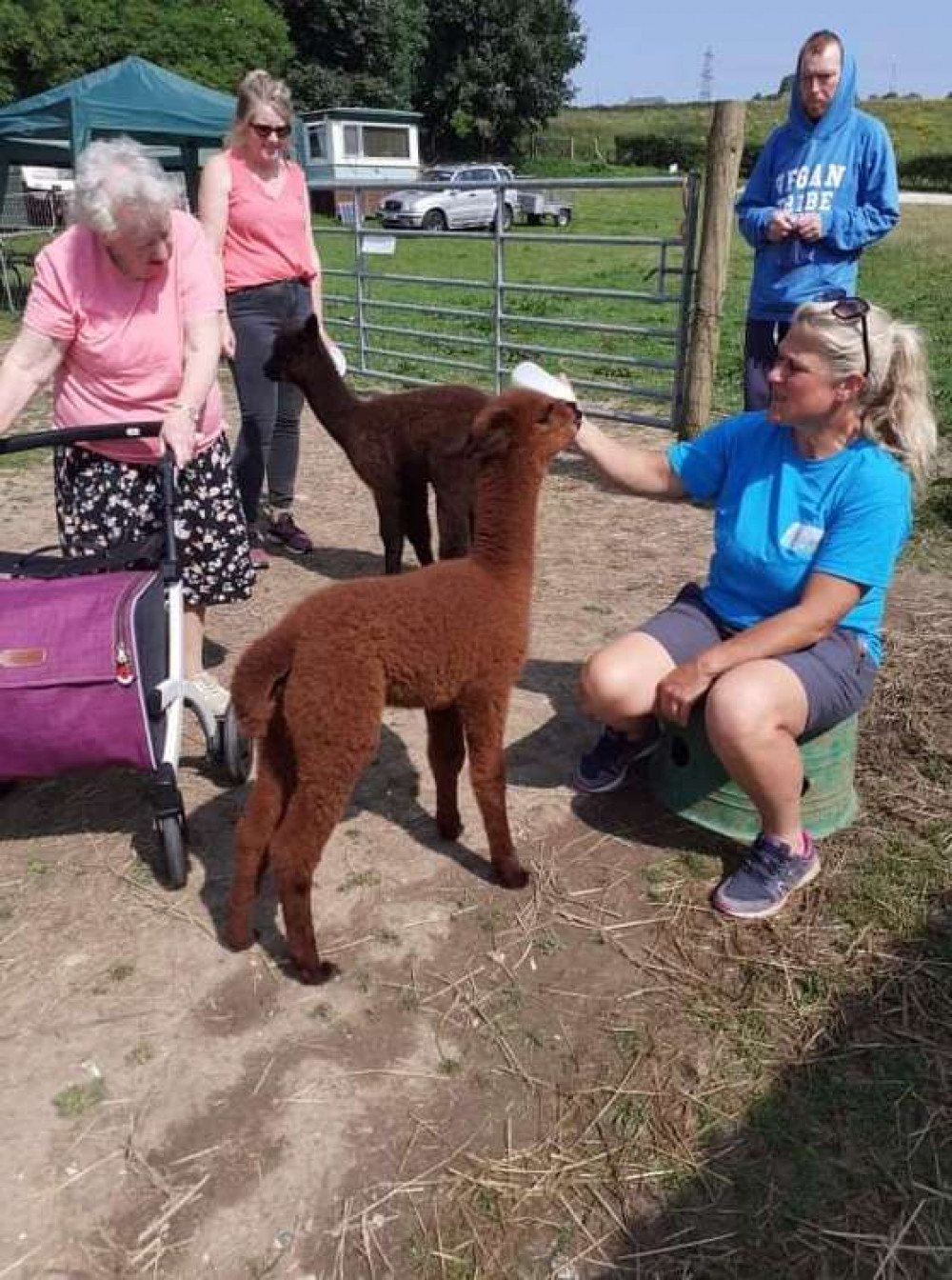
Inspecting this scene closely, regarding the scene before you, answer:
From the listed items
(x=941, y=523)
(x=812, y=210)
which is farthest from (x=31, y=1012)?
(x=941, y=523)

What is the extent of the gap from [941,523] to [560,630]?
105 inches

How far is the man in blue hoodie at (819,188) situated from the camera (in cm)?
462

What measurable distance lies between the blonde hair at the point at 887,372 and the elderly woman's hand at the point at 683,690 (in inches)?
32.2

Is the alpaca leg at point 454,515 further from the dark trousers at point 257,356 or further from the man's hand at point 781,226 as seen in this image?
the man's hand at point 781,226

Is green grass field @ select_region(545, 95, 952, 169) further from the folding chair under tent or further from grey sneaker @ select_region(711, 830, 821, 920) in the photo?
grey sneaker @ select_region(711, 830, 821, 920)

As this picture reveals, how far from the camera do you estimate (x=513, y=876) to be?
294 cm

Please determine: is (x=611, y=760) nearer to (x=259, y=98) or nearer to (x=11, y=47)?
(x=259, y=98)

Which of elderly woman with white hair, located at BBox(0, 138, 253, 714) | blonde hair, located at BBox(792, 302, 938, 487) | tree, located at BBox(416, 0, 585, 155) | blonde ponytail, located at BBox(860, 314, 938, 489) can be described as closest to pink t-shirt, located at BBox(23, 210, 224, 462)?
elderly woman with white hair, located at BBox(0, 138, 253, 714)

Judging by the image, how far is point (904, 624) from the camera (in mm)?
4594

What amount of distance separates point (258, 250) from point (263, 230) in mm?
104

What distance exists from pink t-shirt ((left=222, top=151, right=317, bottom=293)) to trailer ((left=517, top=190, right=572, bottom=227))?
25.7m

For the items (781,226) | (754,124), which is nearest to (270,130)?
(781,226)

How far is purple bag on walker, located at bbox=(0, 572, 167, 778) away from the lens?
258 centimetres

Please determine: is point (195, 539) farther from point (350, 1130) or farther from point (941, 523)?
point (941, 523)
